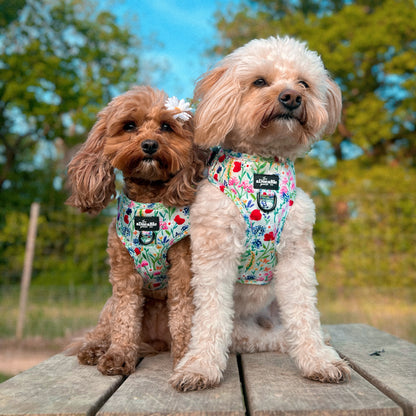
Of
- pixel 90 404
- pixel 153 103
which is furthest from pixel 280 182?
A: pixel 90 404

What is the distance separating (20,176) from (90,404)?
1461 centimetres

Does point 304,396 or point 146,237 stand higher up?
point 146,237

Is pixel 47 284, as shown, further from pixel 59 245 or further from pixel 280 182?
pixel 280 182

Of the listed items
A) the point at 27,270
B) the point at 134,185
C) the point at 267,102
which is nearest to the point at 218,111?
the point at 267,102

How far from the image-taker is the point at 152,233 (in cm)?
239

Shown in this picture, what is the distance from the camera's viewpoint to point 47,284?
8562 mm

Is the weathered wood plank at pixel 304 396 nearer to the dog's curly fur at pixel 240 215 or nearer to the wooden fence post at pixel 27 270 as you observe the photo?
the dog's curly fur at pixel 240 215

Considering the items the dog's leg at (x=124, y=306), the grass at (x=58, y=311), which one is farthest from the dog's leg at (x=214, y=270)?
the grass at (x=58, y=311)

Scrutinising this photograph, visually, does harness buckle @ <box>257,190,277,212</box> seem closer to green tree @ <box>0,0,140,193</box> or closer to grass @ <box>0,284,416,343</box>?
grass @ <box>0,284,416,343</box>

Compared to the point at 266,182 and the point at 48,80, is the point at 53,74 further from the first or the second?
the point at 266,182

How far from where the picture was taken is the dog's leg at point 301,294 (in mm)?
2105

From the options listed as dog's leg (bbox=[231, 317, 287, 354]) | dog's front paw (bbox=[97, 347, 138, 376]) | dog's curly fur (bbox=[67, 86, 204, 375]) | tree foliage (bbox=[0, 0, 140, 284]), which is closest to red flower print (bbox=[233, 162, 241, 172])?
dog's curly fur (bbox=[67, 86, 204, 375])

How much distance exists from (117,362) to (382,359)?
1299 millimetres

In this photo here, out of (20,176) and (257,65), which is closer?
(257,65)
